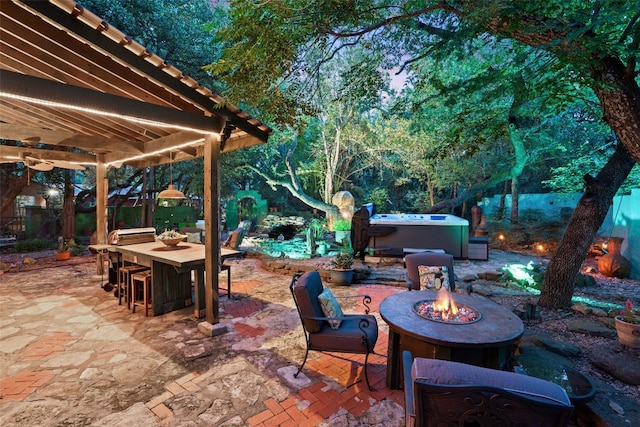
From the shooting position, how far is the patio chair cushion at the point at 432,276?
166 inches

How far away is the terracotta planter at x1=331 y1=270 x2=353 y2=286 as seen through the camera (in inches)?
247

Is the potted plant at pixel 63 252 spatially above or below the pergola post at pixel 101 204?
below

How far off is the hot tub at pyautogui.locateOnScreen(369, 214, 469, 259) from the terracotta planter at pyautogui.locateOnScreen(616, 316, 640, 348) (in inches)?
206

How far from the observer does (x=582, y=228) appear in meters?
4.56

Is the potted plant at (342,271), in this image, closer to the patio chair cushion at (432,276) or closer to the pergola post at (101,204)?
the patio chair cushion at (432,276)

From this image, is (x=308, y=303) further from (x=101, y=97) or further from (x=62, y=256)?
(x=62, y=256)

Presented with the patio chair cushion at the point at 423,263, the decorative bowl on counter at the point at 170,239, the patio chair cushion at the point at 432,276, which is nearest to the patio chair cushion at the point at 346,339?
the patio chair cushion at the point at 432,276

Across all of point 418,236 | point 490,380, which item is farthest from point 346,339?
point 418,236

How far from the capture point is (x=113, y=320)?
4395mm

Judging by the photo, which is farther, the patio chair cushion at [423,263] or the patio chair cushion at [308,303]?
the patio chair cushion at [423,263]

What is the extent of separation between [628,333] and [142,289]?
6373 millimetres

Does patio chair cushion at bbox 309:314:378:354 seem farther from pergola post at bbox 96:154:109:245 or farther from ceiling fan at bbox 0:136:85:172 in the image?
pergola post at bbox 96:154:109:245

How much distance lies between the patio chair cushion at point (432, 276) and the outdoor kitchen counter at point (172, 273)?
2973mm

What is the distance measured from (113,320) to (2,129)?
3484 mm
